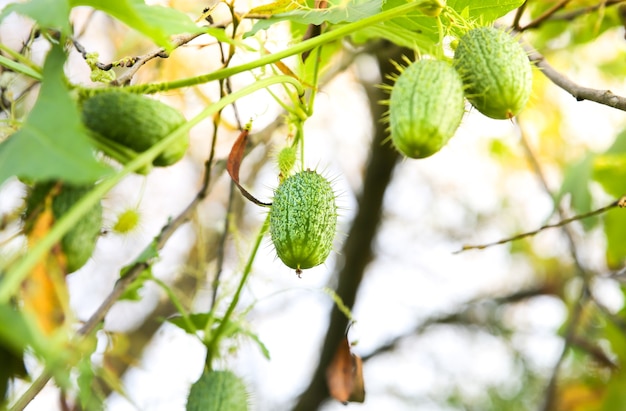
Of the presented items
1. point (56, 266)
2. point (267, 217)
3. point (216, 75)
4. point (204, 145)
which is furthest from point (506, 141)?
point (56, 266)

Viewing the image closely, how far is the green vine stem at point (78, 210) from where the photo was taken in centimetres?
105

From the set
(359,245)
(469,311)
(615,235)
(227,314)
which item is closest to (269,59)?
(227,314)

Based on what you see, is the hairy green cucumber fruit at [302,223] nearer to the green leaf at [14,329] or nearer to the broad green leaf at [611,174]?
the green leaf at [14,329]

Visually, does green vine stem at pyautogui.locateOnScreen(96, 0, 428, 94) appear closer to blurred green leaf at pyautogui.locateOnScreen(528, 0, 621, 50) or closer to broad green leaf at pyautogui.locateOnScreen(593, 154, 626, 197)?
blurred green leaf at pyautogui.locateOnScreen(528, 0, 621, 50)

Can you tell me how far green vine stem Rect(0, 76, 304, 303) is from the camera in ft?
3.45

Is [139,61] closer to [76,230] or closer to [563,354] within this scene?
[76,230]

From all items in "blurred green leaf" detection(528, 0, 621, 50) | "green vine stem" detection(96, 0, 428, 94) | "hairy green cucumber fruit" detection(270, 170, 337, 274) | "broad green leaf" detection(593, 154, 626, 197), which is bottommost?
"broad green leaf" detection(593, 154, 626, 197)

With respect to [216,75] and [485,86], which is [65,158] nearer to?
[216,75]

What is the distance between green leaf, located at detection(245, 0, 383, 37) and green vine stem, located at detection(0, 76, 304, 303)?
282 mm

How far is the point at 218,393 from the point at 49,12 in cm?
118

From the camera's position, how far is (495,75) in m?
1.63

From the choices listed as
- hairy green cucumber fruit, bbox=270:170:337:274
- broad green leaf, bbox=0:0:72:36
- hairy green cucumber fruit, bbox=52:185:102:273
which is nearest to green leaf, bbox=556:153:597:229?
hairy green cucumber fruit, bbox=270:170:337:274

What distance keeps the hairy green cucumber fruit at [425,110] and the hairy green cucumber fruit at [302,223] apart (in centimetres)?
28

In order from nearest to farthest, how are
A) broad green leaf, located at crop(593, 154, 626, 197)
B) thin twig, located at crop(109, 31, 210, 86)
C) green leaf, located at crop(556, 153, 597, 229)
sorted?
thin twig, located at crop(109, 31, 210, 86) → green leaf, located at crop(556, 153, 597, 229) → broad green leaf, located at crop(593, 154, 626, 197)
